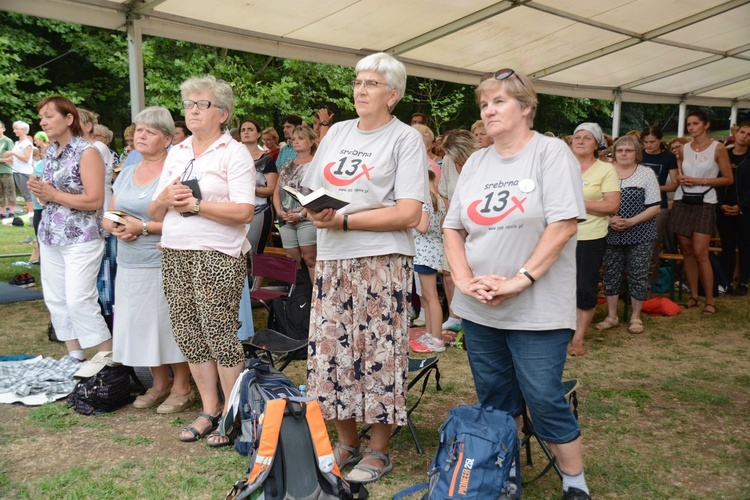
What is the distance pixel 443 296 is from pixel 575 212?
4.48 m

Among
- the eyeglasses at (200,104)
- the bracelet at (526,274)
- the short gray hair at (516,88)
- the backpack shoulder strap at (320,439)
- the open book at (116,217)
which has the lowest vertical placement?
the backpack shoulder strap at (320,439)

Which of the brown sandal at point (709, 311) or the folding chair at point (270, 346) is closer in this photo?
the folding chair at point (270, 346)

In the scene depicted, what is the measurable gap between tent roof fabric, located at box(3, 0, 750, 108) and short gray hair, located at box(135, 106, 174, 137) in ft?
6.71

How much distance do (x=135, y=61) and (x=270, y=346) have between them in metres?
3.23

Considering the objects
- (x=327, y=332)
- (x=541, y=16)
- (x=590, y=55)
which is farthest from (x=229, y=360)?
(x=590, y=55)

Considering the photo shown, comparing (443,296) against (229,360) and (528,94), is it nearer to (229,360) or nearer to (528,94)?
(229,360)

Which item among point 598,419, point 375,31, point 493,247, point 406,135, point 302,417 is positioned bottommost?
Answer: point 598,419

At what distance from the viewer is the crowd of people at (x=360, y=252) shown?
2.62 metres

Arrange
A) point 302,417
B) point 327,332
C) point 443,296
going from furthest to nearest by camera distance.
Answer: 1. point 443,296
2. point 327,332
3. point 302,417

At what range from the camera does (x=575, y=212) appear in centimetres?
252

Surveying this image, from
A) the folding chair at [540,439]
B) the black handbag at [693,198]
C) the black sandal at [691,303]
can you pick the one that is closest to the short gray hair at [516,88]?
the folding chair at [540,439]

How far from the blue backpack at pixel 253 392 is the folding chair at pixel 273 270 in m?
1.90

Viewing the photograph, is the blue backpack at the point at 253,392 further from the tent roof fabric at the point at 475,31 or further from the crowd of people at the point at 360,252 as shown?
the tent roof fabric at the point at 475,31

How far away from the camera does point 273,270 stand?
5547 mm
